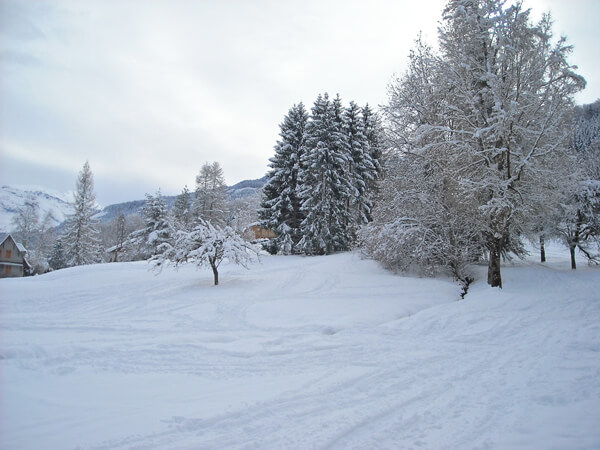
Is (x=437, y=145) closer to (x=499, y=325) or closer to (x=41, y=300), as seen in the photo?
(x=499, y=325)

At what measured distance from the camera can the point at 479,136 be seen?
10.4m

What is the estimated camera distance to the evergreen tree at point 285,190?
2534 centimetres

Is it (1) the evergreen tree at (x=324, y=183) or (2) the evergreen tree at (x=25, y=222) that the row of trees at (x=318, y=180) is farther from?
(2) the evergreen tree at (x=25, y=222)

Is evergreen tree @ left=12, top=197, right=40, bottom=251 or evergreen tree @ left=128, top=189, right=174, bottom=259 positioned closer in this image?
evergreen tree @ left=128, top=189, right=174, bottom=259

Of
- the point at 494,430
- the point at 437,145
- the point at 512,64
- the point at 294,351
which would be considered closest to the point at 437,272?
the point at 437,145

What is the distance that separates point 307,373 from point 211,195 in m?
33.2

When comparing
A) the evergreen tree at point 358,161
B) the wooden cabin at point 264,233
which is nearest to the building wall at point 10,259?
the wooden cabin at point 264,233

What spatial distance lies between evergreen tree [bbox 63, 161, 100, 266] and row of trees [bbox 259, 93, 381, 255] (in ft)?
69.4

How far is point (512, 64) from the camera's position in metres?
11.0

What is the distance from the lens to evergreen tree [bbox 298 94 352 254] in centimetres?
2378

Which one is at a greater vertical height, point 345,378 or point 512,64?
point 512,64

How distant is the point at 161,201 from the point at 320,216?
18.9 metres

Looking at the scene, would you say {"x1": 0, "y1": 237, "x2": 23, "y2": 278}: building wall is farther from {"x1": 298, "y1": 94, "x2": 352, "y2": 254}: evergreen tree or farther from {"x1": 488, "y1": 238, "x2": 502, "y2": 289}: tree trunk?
{"x1": 488, "y1": 238, "x2": 502, "y2": 289}: tree trunk

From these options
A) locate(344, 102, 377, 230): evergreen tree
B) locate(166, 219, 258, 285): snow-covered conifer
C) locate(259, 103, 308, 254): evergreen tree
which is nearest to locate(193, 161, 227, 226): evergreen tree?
locate(259, 103, 308, 254): evergreen tree
